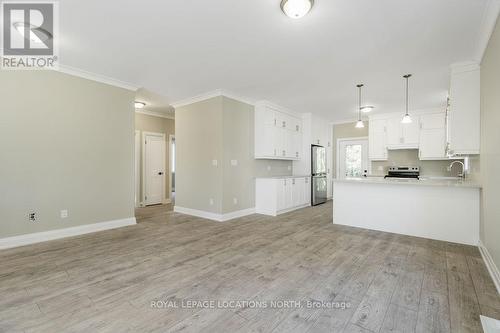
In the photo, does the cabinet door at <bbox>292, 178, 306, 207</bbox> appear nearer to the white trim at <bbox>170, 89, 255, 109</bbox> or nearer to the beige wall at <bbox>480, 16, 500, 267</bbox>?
the white trim at <bbox>170, 89, 255, 109</bbox>

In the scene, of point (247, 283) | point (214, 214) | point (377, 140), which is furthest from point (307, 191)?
point (247, 283)

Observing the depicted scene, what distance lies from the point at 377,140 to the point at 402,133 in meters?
0.64

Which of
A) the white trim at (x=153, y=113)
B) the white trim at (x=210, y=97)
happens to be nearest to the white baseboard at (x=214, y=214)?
the white trim at (x=210, y=97)

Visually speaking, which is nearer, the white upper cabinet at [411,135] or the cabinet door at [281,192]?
the cabinet door at [281,192]

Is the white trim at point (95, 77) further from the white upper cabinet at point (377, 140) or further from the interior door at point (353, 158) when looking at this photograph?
the interior door at point (353, 158)

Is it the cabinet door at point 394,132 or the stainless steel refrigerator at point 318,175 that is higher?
the cabinet door at point 394,132

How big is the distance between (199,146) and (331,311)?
426cm

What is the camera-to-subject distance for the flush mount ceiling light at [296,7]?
216 cm

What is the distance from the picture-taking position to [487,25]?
8.32 ft

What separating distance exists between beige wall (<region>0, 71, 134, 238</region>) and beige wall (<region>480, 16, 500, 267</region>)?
5317 millimetres

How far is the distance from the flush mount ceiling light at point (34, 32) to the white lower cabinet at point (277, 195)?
4.42 metres

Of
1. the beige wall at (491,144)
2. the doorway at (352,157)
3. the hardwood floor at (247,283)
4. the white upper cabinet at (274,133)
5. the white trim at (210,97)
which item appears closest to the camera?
the hardwood floor at (247,283)

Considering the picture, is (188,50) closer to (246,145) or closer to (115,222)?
(246,145)

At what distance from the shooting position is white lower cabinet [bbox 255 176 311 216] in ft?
17.8
